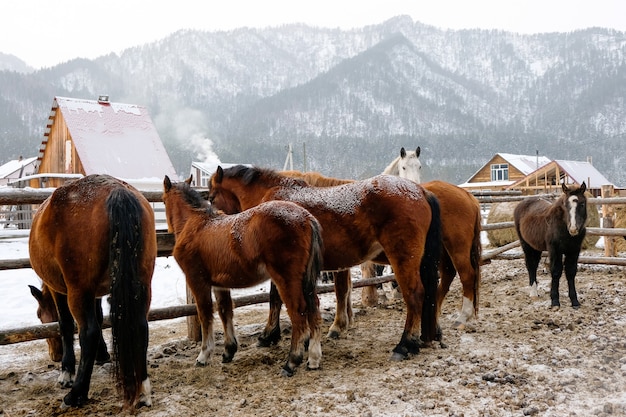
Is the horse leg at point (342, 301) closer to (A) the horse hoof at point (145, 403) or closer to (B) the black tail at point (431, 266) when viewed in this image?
(B) the black tail at point (431, 266)

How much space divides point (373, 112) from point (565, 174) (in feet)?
356

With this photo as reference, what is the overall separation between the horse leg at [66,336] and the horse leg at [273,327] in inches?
67.6

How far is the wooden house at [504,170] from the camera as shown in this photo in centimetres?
4762

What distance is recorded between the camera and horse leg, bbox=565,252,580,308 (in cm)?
621

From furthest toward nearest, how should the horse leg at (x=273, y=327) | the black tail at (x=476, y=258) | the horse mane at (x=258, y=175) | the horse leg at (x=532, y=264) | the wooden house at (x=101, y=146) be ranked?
the wooden house at (x=101, y=146), the horse leg at (x=532, y=264), the black tail at (x=476, y=258), the horse mane at (x=258, y=175), the horse leg at (x=273, y=327)

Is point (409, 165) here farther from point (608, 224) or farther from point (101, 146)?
point (101, 146)

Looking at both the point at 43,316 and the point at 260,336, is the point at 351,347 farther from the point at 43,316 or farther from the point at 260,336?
the point at 43,316

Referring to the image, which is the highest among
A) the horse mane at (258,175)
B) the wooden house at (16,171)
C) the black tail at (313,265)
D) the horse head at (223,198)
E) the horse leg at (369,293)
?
the wooden house at (16,171)

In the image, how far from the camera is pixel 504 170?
50094 millimetres

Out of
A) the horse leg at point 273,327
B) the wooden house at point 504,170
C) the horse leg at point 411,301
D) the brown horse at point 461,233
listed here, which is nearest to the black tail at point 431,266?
the horse leg at point 411,301

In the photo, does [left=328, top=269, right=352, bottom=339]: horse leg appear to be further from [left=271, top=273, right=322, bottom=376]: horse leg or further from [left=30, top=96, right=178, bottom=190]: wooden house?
[left=30, top=96, right=178, bottom=190]: wooden house

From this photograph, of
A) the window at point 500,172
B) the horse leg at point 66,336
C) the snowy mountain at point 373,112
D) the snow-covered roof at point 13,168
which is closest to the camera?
the horse leg at point 66,336

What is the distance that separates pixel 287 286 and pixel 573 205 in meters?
4.73

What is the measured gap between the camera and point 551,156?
106m
